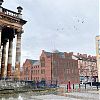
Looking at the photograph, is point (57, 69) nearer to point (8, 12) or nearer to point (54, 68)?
point (54, 68)

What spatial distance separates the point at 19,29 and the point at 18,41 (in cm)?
204

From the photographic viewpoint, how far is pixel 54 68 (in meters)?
107

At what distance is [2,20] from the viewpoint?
33469 mm

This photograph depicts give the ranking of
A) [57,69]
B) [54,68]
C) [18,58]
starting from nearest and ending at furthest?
1. [18,58]
2. [57,69]
3. [54,68]

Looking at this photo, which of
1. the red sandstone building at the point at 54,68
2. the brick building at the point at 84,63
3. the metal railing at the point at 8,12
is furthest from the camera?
the brick building at the point at 84,63

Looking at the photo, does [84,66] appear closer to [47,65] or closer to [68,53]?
[68,53]

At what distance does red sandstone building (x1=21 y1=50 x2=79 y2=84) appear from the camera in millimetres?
104412

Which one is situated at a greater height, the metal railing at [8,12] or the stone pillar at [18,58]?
the metal railing at [8,12]

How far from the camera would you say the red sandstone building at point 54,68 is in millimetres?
104412

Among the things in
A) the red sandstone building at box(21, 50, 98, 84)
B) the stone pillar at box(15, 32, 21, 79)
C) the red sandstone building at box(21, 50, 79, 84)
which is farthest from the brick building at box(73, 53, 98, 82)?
the stone pillar at box(15, 32, 21, 79)

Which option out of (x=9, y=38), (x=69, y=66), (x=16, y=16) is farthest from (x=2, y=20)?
(x=69, y=66)

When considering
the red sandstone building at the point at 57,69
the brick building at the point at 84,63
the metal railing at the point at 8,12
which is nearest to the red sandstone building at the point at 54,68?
the red sandstone building at the point at 57,69

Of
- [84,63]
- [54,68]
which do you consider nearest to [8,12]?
[54,68]

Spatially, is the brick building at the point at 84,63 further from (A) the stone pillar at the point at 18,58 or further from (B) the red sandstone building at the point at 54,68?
(A) the stone pillar at the point at 18,58
